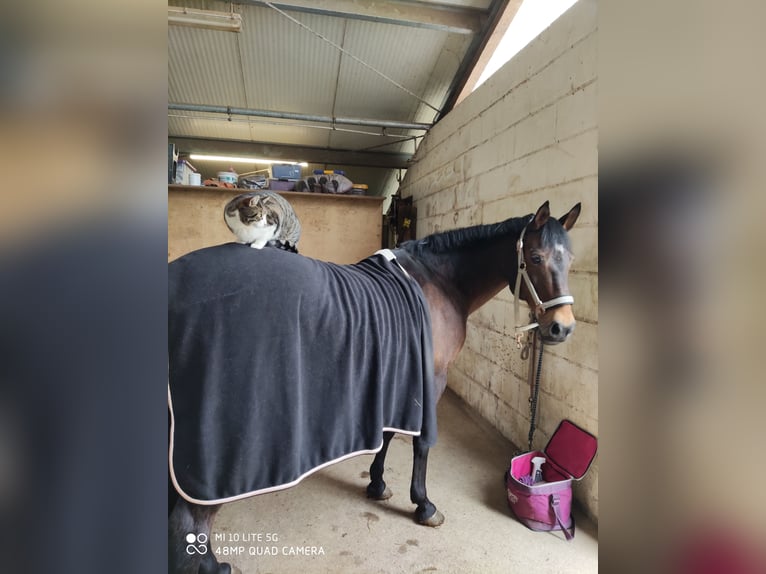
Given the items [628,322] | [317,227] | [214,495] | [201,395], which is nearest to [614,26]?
[628,322]

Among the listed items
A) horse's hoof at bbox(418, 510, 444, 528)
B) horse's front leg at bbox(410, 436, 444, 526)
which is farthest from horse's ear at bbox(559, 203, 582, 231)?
horse's hoof at bbox(418, 510, 444, 528)

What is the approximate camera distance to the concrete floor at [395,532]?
0.67 metres

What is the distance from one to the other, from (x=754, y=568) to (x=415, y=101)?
185cm

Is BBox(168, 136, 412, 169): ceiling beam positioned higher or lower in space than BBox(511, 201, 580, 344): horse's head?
higher

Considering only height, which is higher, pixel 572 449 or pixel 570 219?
pixel 570 219

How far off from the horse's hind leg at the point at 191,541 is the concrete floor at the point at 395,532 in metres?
0.05

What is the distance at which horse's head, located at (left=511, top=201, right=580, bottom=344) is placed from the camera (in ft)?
2.50

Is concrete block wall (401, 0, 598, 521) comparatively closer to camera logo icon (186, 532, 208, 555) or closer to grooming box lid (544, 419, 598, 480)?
grooming box lid (544, 419, 598, 480)

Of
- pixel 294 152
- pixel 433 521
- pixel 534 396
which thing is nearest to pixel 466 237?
pixel 534 396

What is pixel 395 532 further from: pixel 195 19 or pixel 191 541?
pixel 195 19

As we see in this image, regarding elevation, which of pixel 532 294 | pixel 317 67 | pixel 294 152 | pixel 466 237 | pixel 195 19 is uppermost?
pixel 317 67

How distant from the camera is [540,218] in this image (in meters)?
0.79

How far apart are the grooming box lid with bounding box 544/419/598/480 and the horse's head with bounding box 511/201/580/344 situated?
0.30 m

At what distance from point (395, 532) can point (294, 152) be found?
172cm
